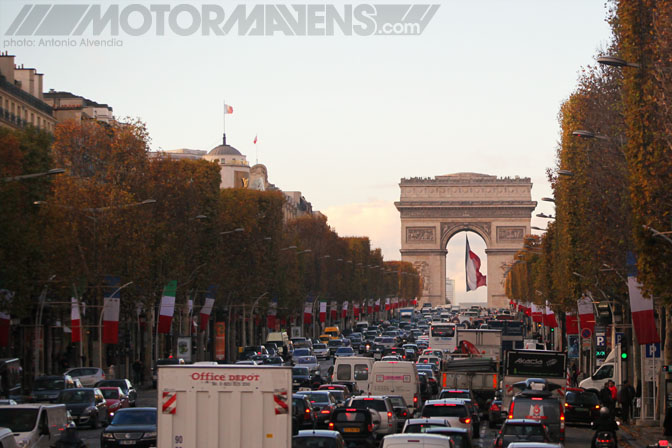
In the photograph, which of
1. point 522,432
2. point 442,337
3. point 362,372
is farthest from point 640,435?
point 442,337

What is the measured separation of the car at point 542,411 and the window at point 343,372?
18.6 meters

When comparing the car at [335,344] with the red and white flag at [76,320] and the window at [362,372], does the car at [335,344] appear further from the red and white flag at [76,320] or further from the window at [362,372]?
the window at [362,372]

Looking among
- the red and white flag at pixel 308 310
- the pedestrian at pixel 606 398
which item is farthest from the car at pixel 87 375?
the red and white flag at pixel 308 310

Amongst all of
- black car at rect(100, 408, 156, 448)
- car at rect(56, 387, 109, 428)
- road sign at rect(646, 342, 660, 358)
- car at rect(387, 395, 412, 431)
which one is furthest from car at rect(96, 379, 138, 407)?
road sign at rect(646, 342, 660, 358)

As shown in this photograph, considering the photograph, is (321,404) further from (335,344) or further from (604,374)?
(335,344)

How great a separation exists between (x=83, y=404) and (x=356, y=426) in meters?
13.0

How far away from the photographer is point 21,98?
7806cm

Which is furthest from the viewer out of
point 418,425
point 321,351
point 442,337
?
point 321,351

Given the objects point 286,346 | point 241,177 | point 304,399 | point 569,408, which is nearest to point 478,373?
point 569,408

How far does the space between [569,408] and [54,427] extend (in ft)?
69.3

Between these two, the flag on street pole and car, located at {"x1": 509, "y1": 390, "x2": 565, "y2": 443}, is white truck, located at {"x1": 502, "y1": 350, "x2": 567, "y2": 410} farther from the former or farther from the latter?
the flag on street pole

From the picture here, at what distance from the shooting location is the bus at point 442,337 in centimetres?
8198

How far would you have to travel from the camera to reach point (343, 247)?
137875 mm

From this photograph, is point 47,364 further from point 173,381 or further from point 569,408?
point 173,381
